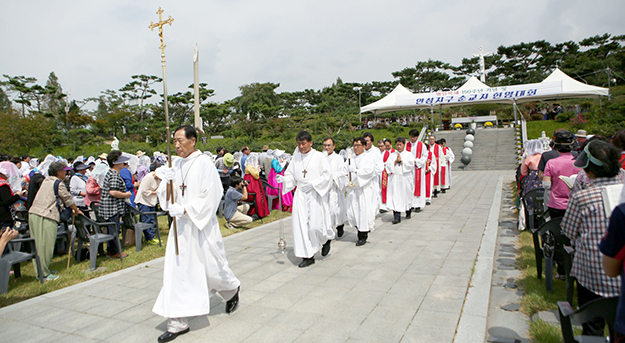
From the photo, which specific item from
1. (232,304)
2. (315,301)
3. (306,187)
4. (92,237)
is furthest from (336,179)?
(92,237)

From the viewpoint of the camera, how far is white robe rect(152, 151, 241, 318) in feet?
11.6

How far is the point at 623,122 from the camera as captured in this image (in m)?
25.1

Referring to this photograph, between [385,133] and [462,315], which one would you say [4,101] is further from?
[462,315]

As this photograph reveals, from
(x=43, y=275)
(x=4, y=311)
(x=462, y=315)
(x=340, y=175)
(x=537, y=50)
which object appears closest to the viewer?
(x=462, y=315)

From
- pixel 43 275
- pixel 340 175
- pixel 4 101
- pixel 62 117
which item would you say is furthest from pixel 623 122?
pixel 4 101

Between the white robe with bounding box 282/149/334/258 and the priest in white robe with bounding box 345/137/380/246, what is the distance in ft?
3.48

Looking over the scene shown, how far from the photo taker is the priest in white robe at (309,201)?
18.2ft

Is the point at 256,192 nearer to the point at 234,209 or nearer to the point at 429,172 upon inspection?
the point at 234,209

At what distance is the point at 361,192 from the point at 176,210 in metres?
4.04

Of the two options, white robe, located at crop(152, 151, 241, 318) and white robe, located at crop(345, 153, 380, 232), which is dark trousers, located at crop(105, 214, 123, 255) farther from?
white robe, located at crop(345, 153, 380, 232)

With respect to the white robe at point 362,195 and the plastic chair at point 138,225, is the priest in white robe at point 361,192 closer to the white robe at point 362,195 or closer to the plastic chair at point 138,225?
the white robe at point 362,195

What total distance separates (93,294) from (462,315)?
14.2 ft

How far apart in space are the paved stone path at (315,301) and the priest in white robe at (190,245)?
301 mm

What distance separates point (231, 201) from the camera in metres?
8.72
